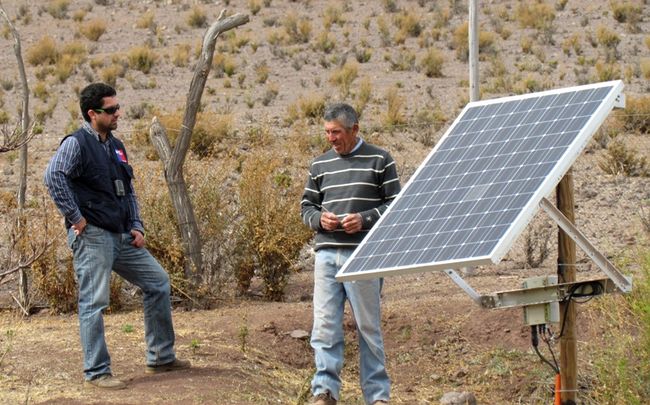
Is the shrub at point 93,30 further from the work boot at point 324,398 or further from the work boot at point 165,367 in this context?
the work boot at point 324,398

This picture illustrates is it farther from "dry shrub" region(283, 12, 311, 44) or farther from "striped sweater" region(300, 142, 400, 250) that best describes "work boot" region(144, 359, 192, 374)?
"dry shrub" region(283, 12, 311, 44)

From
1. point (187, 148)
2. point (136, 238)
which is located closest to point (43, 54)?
point (187, 148)

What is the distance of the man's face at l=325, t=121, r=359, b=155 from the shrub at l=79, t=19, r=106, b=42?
104 feet

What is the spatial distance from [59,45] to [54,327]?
27.7 m

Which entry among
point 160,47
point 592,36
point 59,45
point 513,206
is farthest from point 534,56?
point 513,206

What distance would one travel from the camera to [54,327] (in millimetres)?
12445

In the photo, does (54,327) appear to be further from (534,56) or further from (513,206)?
(534,56)

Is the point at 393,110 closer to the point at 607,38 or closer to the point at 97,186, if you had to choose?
the point at 607,38

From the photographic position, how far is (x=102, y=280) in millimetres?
9516

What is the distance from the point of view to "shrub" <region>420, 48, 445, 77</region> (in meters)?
31.6

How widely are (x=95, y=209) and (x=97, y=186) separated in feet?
0.53

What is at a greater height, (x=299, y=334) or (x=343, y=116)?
(x=343, y=116)

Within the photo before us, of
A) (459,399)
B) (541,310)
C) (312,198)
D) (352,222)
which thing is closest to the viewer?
(541,310)

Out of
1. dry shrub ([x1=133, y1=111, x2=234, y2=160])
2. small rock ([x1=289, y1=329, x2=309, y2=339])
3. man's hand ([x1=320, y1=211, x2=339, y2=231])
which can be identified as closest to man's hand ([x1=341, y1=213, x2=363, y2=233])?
man's hand ([x1=320, y1=211, x2=339, y2=231])
